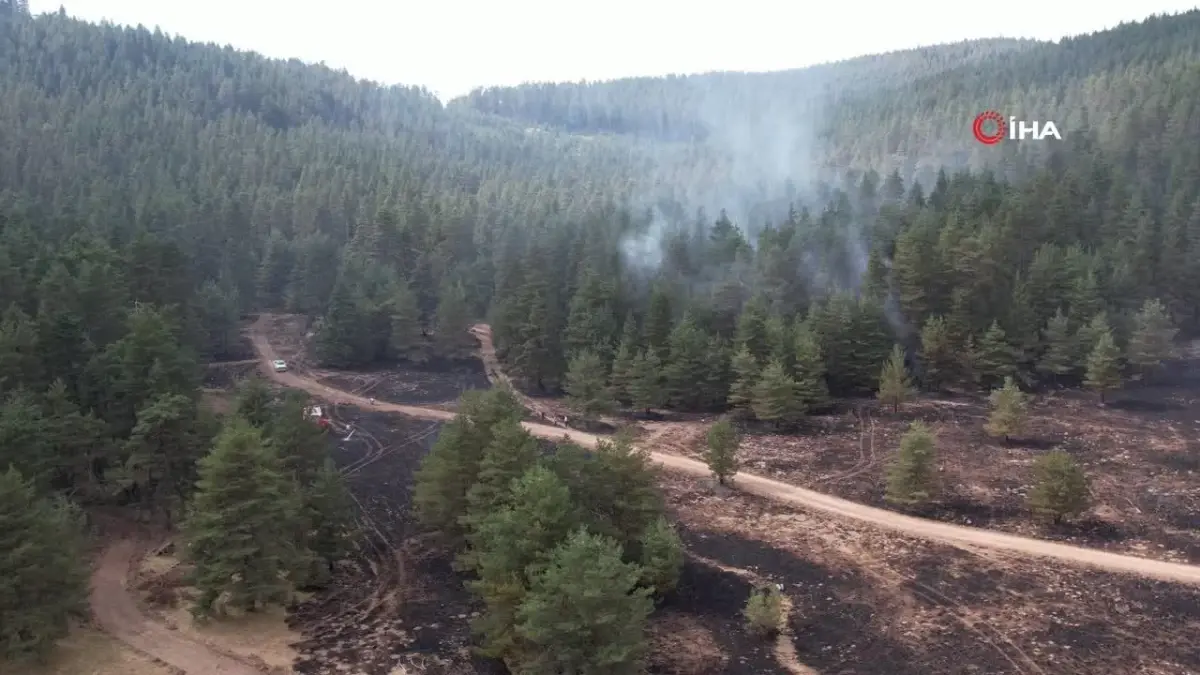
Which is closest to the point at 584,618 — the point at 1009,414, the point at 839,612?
the point at 839,612

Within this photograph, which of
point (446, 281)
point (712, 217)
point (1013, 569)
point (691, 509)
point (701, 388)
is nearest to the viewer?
point (1013, 569)

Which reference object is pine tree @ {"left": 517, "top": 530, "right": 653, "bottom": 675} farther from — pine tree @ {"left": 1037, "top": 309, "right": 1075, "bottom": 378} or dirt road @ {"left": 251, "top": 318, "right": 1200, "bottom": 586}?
pine tree @ {"left": 1037, "top": 309, "right": 1075, "bottom": 378}

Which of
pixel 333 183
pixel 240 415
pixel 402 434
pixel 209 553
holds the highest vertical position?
pixel 333 183

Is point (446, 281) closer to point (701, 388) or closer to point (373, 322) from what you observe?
point (373, 322)

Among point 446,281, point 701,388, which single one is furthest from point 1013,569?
point 446,281

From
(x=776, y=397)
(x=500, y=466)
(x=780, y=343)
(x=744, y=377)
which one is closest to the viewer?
(x=500, y=466)

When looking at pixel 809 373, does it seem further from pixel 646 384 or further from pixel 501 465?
pixel 501 465

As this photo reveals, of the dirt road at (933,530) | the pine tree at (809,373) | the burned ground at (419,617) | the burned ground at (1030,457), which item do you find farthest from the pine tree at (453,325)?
the burned ground at (419,617)
